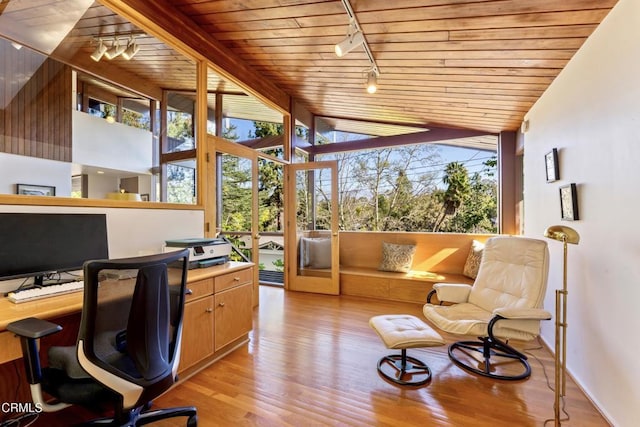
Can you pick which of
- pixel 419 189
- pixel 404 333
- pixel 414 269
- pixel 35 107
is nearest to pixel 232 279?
pixel 404 333

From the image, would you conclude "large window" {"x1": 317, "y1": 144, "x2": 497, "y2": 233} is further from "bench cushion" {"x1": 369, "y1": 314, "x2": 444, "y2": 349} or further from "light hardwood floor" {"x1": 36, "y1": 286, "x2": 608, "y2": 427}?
"bench cushion" {"x1": 369, "y1": 314, "x2": 444, "y2": 349}

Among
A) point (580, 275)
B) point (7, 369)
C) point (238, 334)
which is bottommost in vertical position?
point (238, 334)

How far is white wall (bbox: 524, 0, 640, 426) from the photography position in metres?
1.53

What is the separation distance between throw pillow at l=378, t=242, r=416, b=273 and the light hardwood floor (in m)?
1.70

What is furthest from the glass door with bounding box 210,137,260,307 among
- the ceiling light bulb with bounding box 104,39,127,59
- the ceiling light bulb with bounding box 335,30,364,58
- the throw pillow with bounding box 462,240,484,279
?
the throw pillow with bounding box 462,240,484,279

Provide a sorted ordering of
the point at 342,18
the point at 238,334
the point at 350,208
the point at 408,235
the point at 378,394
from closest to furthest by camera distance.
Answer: the point at 378,394, the point at 342,18, the point at 238,334, the point at 408,235, the point at 350,208

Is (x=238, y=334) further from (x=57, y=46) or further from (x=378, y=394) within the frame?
(x=57, y=46)

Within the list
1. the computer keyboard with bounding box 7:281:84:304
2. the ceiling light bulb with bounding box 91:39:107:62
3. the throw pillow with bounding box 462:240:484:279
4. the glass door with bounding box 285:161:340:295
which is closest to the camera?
the computer keyboard with bounding box 7:281:84:304

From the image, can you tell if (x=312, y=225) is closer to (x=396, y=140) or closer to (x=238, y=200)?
(x=238, y=200)

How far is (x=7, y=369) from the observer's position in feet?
5.60

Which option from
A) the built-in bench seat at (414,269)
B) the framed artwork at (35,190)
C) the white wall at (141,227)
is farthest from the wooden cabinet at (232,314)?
the built-in bench seat at (414,269)

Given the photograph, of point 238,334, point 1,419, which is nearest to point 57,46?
point 1,419

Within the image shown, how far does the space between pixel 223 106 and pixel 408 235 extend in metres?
3.21

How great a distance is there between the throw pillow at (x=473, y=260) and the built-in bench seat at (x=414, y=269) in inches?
3.6
